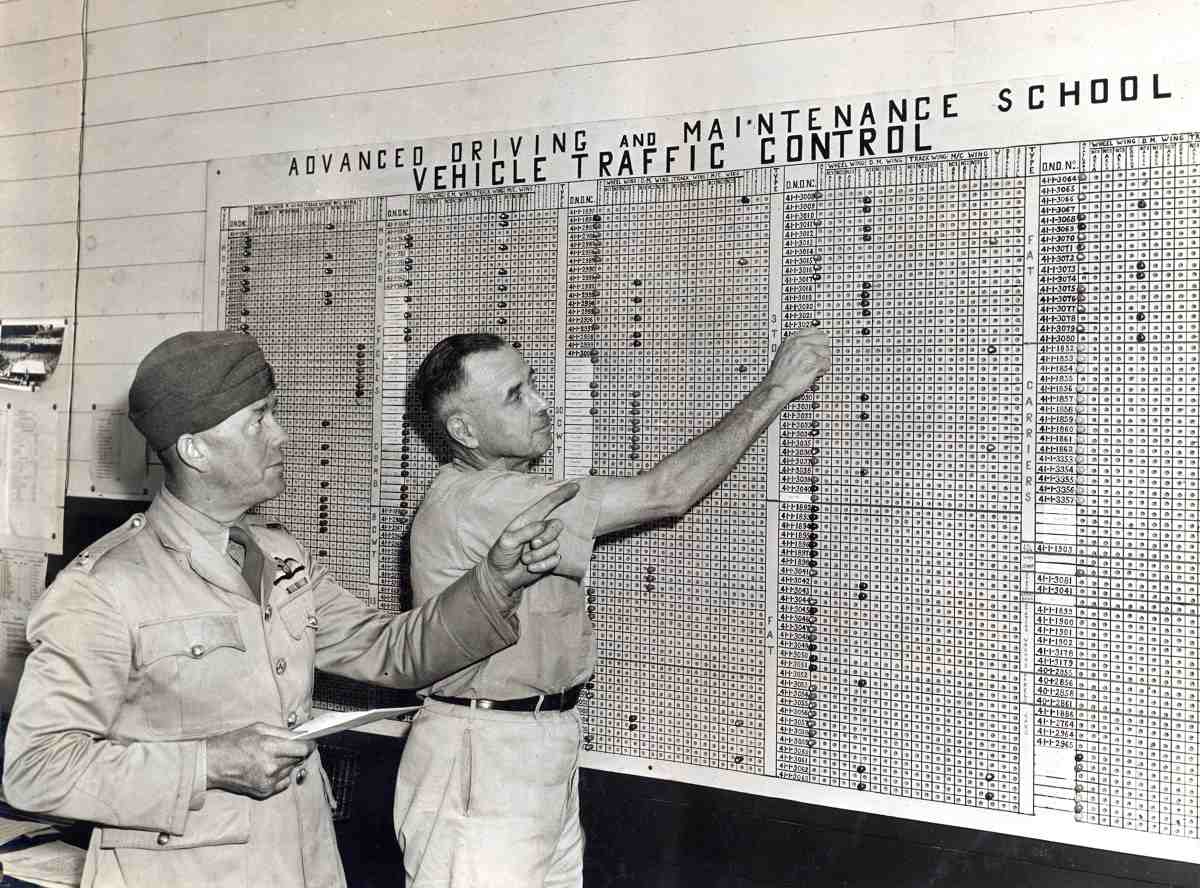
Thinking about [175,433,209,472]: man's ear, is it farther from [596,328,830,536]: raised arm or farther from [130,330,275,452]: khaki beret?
[596,328,830,536]: raised arm

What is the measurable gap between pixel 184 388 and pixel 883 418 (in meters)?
1.51

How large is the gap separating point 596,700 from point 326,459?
1.10 m

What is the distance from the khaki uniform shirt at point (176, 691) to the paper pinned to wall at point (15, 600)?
79.2 inches

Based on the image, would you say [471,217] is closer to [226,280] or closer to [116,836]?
[226,280]

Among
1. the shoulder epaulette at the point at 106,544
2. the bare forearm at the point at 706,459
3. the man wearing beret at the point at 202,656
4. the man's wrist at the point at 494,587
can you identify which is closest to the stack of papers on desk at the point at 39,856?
the man wearing beret at the point at 202,656

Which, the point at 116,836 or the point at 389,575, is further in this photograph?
the point at 389,575

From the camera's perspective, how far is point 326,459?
122 inches

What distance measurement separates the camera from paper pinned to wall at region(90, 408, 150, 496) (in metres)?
3.41

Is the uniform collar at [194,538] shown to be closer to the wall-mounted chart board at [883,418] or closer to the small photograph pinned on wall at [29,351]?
the wall-mounted chart board at [883,418]

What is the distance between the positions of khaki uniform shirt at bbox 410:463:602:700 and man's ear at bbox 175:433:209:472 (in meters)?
0.56

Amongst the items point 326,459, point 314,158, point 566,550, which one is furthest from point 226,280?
point 566,550

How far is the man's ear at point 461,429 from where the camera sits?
2.36m

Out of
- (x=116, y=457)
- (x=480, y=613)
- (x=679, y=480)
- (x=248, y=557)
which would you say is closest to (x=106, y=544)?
(x=248, y=557)

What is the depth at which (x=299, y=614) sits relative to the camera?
2.01 m
